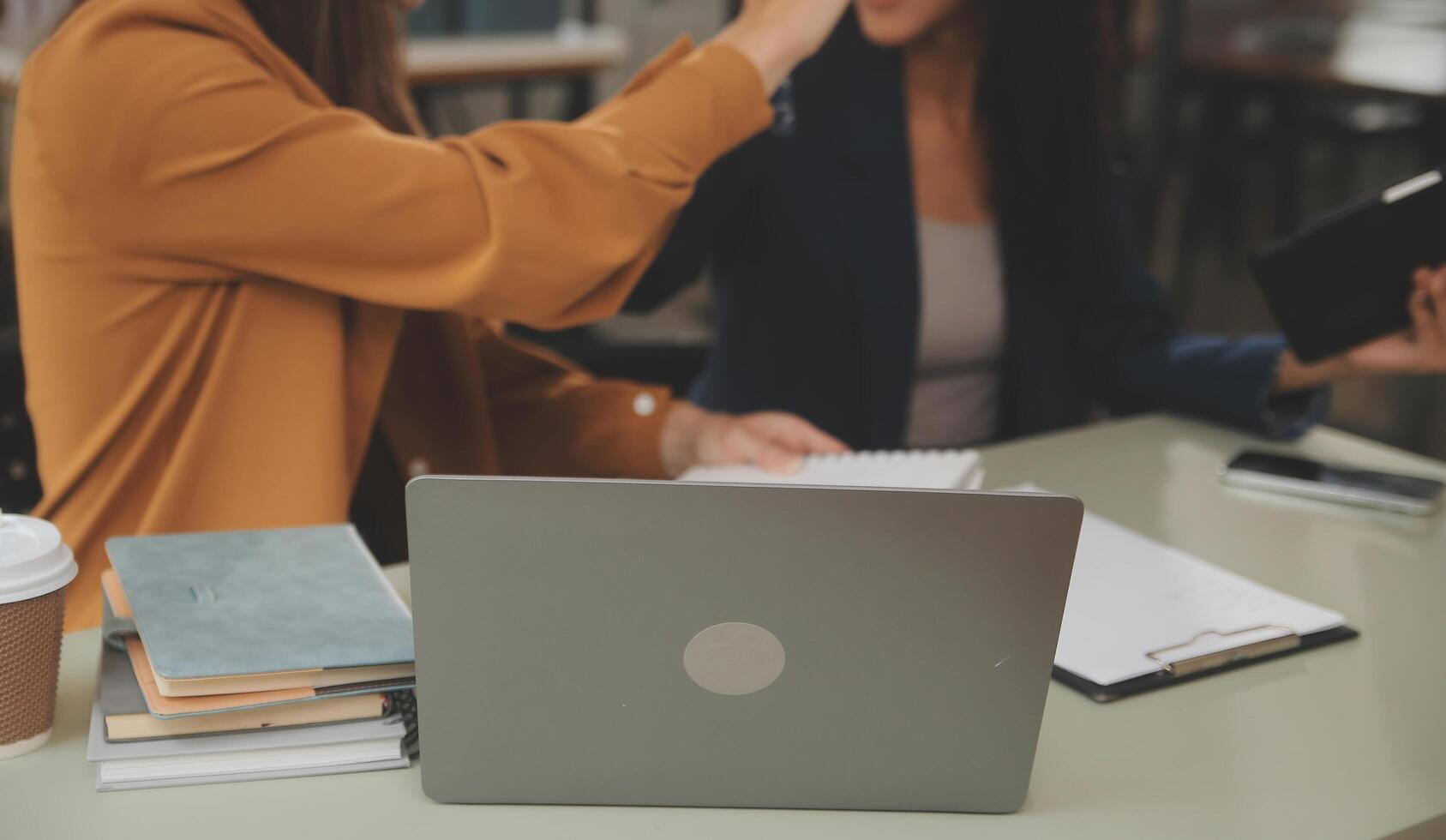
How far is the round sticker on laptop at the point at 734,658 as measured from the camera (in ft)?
2.19

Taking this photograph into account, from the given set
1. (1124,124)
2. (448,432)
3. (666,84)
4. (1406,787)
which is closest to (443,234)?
(666,84)

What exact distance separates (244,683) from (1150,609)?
0.61 meters

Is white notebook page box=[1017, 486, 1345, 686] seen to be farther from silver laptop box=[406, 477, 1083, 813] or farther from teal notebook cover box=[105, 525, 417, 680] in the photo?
teal notebook cover box=[105, 525, 417, 680]

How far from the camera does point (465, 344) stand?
1289 millimetres

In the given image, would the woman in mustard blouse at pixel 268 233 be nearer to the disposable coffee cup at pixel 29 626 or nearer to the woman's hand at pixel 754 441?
the woman's hand at pixel 754 441

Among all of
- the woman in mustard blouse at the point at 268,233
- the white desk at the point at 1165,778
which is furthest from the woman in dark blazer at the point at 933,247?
the white desk at the point at 1165,778

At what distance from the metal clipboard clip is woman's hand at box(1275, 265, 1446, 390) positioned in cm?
50

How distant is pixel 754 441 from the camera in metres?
1.18

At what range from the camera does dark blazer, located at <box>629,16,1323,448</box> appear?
1559 mm

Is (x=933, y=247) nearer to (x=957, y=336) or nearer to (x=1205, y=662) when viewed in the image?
(x=957, y=336)

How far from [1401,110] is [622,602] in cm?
399

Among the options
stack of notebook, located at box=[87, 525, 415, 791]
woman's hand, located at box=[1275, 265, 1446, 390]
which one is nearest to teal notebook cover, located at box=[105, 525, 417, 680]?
stack of notebook, located at box=[87, 525, 415, 791]

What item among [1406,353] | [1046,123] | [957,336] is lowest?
[957,336]

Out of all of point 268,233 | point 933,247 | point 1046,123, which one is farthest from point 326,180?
point 1046,123
